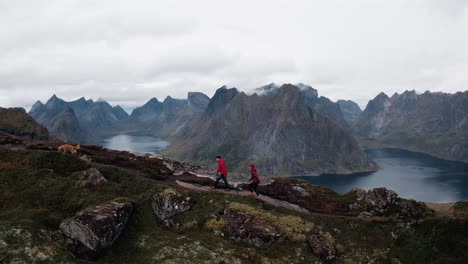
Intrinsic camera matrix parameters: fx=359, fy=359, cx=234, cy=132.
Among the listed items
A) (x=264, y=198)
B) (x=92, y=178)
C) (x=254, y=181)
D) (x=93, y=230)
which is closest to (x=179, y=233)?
(x=93, y=230)

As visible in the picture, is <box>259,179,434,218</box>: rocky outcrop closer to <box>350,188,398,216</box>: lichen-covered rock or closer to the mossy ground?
<box>350,188,398,216</box>: lichen-covered rock

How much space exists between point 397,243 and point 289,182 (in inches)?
772

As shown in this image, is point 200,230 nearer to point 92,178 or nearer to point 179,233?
point 179,233

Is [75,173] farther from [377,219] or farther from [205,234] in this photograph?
[377,219]

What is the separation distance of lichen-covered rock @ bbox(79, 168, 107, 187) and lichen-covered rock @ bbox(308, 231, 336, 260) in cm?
2553

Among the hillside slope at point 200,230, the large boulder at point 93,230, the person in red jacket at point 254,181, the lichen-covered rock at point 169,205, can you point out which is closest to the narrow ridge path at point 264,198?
the person in red jacket at point 254,181

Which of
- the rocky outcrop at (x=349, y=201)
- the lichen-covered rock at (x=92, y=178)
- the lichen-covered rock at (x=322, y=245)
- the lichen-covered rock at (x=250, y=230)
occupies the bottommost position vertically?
the lichen-covered rock at (x=322, y=245)

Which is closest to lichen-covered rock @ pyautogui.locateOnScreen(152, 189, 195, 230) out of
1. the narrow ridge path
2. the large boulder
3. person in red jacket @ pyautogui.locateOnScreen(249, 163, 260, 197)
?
the large boulder

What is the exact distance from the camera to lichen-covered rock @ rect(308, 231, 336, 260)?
36906 millimetres

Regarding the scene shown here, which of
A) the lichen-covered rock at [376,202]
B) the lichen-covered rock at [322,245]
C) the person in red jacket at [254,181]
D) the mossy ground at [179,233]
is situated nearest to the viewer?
the mossy ground at [179,233]

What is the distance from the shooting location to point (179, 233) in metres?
38.1

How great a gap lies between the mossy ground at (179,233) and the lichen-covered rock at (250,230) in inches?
32.9

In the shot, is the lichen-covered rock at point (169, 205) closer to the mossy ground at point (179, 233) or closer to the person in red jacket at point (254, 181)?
the mossy ground at point (179, 233)

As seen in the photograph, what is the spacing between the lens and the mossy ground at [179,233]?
110 ft
